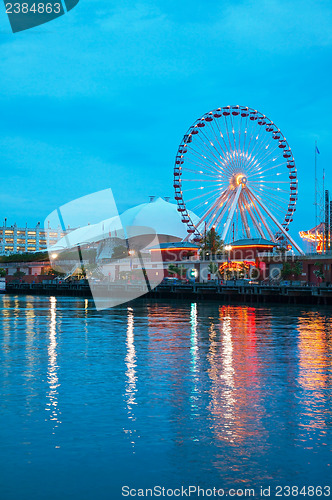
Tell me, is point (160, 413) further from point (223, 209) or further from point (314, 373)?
point (223, 209)

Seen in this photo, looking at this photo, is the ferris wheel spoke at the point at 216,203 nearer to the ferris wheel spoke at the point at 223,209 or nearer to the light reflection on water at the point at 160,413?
the ferris wheel spoke at the point at 223,209

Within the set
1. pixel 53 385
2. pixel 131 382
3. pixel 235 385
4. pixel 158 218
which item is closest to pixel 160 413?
pixel 235 385

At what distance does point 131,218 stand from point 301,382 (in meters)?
155

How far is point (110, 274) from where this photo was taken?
155 m

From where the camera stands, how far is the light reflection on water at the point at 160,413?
14188 mm

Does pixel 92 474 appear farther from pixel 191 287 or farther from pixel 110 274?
pixel 110 274

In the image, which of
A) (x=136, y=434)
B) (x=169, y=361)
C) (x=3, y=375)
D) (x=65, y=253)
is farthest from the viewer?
(x=65, y=253)

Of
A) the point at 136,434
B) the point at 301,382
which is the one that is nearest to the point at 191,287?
the point at 301,382

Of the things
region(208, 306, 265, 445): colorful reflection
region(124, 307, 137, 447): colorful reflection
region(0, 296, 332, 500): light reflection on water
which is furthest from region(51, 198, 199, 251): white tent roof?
region(0, 296, 332, 500): light reflection on water

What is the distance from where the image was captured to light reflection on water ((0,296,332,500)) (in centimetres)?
1419

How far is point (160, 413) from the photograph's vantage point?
1961 cm

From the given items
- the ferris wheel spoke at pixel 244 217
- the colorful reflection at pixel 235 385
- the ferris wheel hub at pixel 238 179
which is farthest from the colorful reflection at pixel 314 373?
the ferris wheel spoke at pixel 244 217

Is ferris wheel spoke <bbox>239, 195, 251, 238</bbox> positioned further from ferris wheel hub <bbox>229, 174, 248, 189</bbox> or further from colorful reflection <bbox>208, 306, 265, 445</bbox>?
colorful reflection <bbox>208, 306, 265, 445</bbox>

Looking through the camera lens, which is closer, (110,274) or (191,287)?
(191,287)
